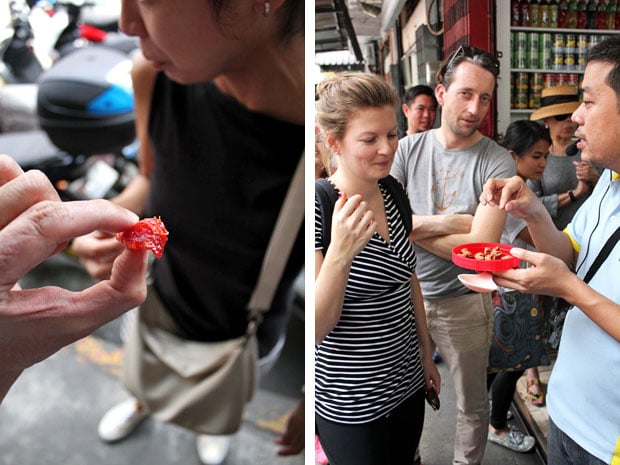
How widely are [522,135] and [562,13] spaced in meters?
0.16

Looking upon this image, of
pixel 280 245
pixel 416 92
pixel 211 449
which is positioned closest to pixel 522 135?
pixel 416 92

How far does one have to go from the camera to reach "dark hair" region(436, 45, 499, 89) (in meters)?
0.61

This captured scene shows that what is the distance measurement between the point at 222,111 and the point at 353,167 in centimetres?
20

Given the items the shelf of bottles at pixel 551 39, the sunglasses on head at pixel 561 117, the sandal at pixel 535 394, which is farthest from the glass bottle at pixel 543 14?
the sandal at pixel 535 394

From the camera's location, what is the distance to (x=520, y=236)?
0.62m

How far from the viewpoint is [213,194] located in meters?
0.62

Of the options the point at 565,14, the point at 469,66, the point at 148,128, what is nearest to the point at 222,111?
the point at 148,128

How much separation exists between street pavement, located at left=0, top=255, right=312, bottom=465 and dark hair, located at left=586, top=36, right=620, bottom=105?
56cm

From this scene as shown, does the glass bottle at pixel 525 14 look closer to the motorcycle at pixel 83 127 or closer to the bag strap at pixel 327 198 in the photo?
the bag strap at pixel 327 198

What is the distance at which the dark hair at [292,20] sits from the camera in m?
0.48

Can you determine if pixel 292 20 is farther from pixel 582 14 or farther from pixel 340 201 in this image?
pixel 582 14

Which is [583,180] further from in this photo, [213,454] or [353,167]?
[213,454]

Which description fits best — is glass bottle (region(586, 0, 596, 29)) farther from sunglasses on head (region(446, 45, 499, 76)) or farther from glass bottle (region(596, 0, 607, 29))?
sunglasses on head (region(446, 45, 499, 76))

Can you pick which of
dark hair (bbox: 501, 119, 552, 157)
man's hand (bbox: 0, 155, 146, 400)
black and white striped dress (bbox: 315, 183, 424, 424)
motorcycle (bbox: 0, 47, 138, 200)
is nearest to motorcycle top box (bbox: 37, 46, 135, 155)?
motorcycle (bbox: 0, 47, 138, 200)
